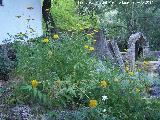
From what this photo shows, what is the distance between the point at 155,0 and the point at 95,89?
2990 cm

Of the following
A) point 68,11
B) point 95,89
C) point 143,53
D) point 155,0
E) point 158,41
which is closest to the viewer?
point 95,89

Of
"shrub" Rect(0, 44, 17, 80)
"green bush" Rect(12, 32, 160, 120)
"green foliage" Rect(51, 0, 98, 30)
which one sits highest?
"green bush" Rect(12, 32, 160, 120)

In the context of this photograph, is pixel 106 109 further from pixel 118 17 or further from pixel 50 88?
pixel 118 17

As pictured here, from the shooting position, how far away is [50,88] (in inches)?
249

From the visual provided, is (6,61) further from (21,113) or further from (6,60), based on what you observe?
(21,113)

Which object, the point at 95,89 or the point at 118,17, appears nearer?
the point at 95,89

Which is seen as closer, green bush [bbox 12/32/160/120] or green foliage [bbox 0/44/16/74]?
green bush [bbox 12/32/160/120]

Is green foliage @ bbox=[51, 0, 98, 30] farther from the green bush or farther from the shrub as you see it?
the green bush

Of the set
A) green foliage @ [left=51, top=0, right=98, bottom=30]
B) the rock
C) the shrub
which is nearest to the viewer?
the rock

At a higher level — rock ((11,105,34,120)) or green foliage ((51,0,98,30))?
rock ((11,105,34,120))

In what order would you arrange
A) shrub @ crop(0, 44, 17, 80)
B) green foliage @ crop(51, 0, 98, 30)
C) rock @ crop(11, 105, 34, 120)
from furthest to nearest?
1. green foliage @ crop(51, 0, 98, 30)
2. shrub @ crop(0, 44, 17, 80)
3. rock @ crop(11, 105, 34, 120)

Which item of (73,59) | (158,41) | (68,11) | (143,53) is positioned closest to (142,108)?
(73,59)

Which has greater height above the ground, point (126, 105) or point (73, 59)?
point (73, 59)

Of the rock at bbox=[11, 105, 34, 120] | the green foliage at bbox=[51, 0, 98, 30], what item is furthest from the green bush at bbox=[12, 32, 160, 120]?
→ the green foliage at bbox=[51, 0, 98, 30]
